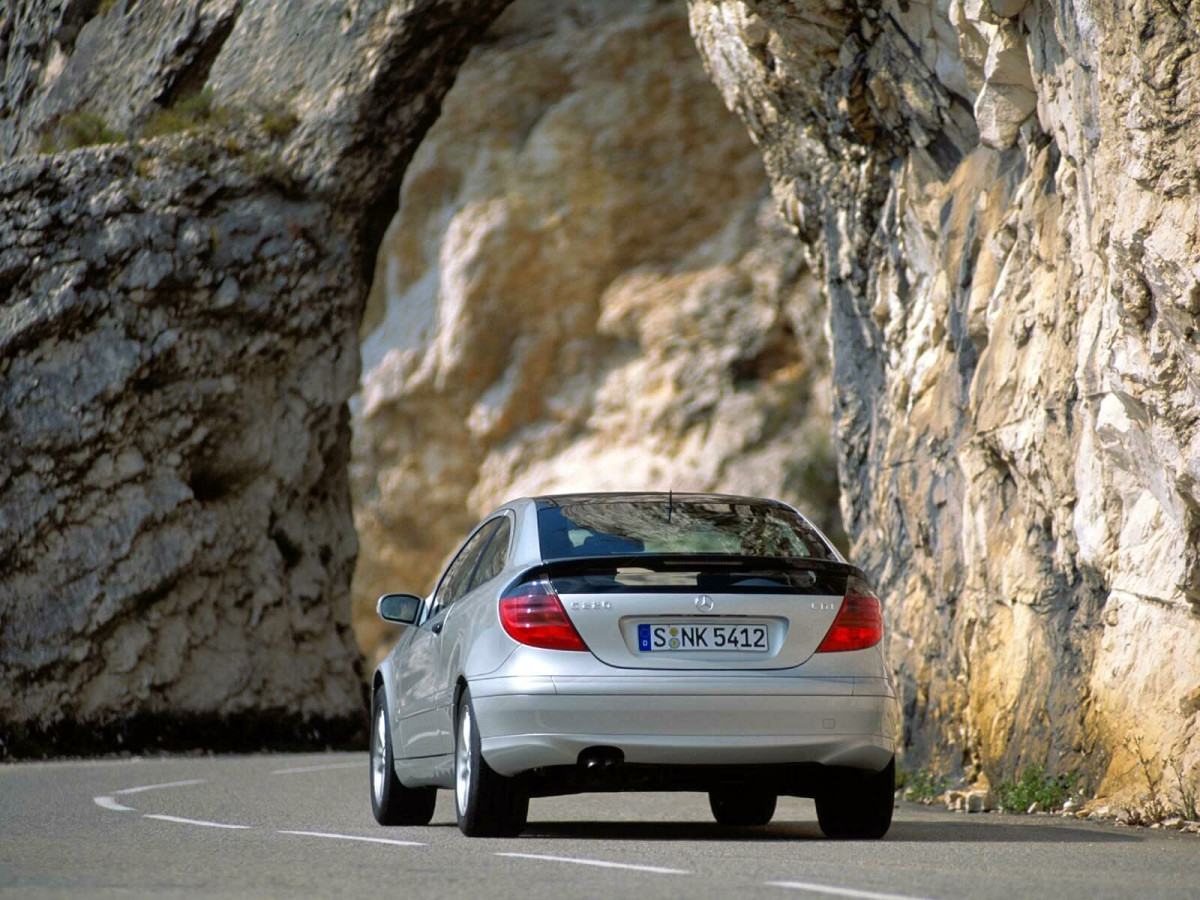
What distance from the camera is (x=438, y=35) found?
22094 mm

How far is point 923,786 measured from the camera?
42.0 ft

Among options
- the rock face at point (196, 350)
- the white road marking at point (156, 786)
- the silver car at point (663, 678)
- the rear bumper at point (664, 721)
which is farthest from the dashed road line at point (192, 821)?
the rock face at point (196, 350)

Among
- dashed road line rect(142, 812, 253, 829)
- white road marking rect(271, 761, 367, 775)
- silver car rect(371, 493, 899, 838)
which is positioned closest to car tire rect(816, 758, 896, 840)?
silver car rect(371, 493, 899, 838)

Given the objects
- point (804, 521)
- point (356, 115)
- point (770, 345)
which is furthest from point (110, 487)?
point (770, 345)

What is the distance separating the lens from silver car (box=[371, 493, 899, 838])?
8344mm

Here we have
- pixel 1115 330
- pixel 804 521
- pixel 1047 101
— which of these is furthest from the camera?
pixel 1047 101

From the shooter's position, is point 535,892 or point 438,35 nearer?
point 535,892

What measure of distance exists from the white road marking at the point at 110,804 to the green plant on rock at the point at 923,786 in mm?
5013

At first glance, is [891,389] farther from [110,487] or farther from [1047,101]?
[110,487]

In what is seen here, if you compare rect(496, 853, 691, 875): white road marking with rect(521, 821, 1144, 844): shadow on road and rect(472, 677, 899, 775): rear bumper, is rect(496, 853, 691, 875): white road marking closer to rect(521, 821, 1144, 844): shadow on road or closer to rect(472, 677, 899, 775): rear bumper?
rect(472, 677, 899, 775): rear bumper

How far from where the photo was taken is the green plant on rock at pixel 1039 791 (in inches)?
434

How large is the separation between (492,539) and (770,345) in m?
32.0

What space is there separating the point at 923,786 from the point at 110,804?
5232 millimetres

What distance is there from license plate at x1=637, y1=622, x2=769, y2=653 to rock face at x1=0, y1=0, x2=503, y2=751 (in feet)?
38.8
